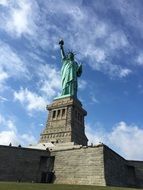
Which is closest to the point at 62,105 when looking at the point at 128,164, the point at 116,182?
the point at 128,164

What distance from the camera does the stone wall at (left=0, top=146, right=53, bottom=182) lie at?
3118cm

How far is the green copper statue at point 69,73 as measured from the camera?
180 feet

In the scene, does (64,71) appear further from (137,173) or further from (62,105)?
(137,173)

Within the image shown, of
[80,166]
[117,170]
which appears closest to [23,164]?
[80,166]

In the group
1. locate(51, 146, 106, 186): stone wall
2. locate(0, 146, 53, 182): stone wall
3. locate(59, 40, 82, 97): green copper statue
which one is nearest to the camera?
locate(51, 146, 106, 186): stone wall

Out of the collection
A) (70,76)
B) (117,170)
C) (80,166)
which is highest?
(70,76)

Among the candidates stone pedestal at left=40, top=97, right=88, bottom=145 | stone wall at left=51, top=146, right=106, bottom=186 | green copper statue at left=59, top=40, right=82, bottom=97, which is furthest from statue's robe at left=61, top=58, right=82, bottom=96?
stone wall at left=51, top=146, right=106, bottom=186

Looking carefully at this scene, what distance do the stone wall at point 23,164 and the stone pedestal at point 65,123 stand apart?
1274 cm

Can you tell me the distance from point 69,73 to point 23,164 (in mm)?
27728

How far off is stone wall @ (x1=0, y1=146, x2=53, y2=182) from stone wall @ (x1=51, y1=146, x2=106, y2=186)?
168 cm

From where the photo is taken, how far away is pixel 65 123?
4947 centimetres

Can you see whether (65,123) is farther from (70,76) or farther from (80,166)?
(80,166)

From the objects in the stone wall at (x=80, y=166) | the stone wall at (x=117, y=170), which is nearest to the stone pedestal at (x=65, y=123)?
the stone wall at (x=117, y=170)

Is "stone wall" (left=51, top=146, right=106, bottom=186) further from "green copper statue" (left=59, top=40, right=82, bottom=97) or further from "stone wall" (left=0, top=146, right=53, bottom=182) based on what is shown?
"green copper statue" (left=59, top=40, right=82, bottom=97)
